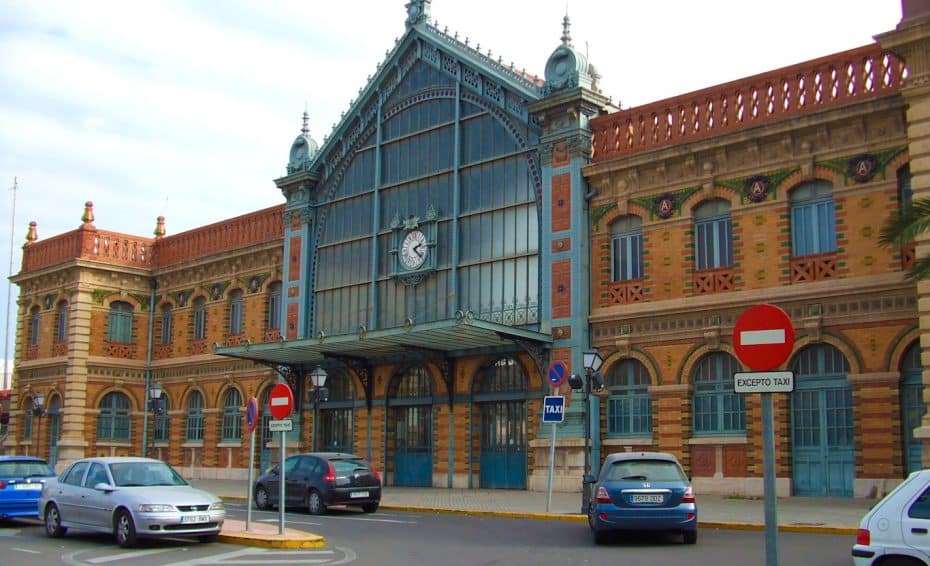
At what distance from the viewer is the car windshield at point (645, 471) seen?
16.8m

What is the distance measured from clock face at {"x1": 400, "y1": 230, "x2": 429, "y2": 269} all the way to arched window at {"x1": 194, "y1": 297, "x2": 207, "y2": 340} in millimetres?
12015

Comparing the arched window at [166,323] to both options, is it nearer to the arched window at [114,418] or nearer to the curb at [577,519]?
the arched window at [114,418]

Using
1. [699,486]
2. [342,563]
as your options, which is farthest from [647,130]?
[342,563]

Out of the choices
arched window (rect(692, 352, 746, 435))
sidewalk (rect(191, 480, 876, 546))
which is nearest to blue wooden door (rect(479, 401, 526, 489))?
sidewalk (rect(191, 480, 876, 546))

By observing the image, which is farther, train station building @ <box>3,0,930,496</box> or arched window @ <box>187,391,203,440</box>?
arched window @ <box>187,391,203,440</box>

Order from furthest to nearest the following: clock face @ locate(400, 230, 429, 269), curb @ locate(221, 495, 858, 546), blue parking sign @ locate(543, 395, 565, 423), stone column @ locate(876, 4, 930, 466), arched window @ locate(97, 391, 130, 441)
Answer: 1. arched window @ locate(97, 391, 130, 441)
2. clock face @ locate(400, 230, 429, 269)
3. blue parking sign @ locate(543, 395, 565, 423)
4. stone column @ locate(876, 4, 930, 466)
5. curb @ locate(221, 495, 858, 546)

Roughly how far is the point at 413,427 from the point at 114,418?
17.2m

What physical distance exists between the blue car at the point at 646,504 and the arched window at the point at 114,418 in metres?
→ 32.1

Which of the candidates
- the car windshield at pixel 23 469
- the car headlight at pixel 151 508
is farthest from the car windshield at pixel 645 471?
the car windshield at pixel 23 469

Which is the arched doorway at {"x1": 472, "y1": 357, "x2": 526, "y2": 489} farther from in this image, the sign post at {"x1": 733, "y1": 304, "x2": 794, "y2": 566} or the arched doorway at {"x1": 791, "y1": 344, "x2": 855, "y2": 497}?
the sign post at {"x1": 733, "y1": 304, "x2": 794, "y2": 566}

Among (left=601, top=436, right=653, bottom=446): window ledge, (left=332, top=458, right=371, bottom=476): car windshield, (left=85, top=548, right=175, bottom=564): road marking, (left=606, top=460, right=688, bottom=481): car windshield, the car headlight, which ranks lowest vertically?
(left=85, top=548, right=175, bottom=564): road marking

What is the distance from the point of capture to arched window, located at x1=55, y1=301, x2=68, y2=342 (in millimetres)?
45247

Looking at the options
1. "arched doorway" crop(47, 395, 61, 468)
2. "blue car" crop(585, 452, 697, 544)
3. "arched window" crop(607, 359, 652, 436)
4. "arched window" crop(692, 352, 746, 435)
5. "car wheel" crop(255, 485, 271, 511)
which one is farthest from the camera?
"arched doorway" crop(47, 395, 61, 468)

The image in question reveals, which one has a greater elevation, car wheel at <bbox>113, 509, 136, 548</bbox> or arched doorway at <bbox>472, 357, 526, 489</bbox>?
arched doorway at <bbox>472, 357, 526, 489</bbox>
